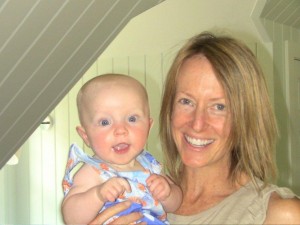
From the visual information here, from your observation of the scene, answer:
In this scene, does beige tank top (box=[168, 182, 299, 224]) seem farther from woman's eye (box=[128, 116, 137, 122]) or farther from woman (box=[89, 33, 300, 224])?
woman's eye (box=[128, 116, 137, 122])

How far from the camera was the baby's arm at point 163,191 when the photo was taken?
4.17 ft

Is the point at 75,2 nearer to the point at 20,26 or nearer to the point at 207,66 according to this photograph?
the point at 20,26

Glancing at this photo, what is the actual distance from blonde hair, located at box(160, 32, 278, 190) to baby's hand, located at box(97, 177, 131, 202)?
1.29ft

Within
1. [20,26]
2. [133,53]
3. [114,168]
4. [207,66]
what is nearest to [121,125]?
[114,168]

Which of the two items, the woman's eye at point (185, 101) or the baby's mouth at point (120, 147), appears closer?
the baby's mouth at point (120, 147)

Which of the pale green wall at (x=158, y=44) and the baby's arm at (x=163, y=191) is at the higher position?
the pale green wall at (x=158, y=44)

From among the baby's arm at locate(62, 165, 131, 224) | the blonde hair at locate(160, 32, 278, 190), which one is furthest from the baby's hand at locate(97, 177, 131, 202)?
the blonde hair at locate(160, 32, 278, 190)

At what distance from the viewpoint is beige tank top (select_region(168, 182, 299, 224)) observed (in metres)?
1.29

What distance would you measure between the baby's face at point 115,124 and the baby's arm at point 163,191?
0.08m

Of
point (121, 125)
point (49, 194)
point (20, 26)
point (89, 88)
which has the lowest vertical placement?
point (49, 194)

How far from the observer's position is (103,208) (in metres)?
1.23

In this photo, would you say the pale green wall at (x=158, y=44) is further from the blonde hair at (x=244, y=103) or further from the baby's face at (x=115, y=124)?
the baby's face at (x=115, y=124)

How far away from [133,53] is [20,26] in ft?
3.85

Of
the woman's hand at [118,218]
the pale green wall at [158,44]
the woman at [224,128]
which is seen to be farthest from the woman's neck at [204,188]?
the pale green wall at [158,44]
